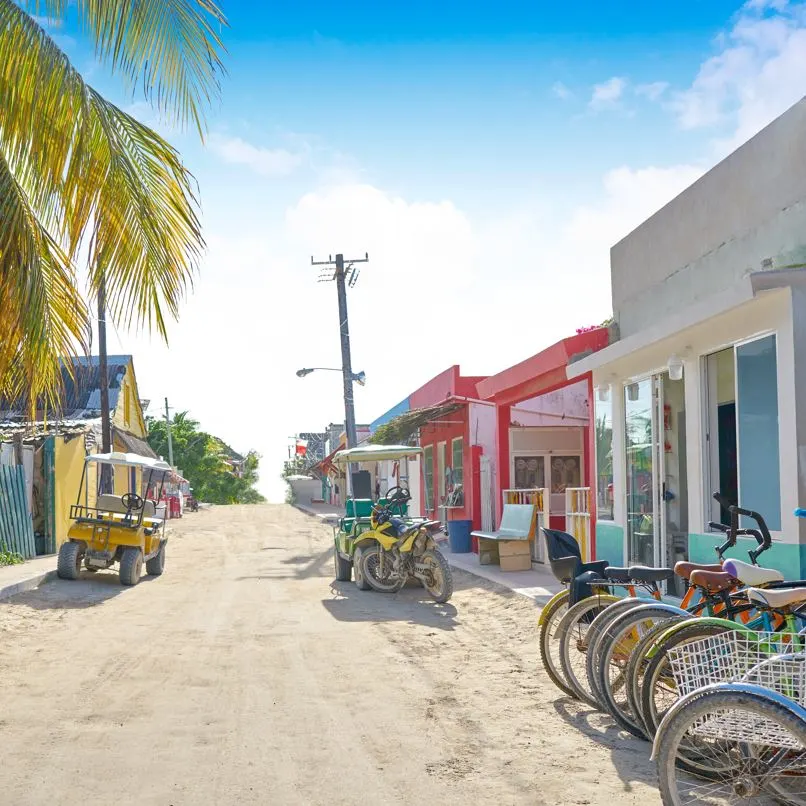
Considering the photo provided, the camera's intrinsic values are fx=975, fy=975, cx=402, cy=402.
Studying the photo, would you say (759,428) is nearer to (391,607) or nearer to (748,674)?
(748,674)

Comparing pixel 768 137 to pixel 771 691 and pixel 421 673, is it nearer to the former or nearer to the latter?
pixel 421 673

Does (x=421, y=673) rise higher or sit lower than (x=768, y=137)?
lower

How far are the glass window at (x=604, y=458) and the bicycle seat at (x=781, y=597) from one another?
25.4 ft

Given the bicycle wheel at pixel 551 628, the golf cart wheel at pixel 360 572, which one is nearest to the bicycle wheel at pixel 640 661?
the bicycle wheel at pixel 551 628

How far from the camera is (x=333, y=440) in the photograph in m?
73.3

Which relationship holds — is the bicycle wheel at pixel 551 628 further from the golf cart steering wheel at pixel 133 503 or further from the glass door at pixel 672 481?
the golf cart steering wheel at pixel 133 503

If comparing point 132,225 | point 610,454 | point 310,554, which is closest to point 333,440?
point 310,554

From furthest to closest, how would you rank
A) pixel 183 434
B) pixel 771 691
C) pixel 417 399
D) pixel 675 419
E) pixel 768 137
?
pixel 183 434 → pixel 417 399 → pixel 675 419 → pixel 768 137 → pixel 771 691

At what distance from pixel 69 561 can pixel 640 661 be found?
11.6 m

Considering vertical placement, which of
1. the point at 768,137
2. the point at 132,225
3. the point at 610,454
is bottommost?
the point at 610,454

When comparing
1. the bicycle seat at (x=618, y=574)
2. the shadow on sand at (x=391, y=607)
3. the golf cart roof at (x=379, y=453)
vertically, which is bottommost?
the shadow on sand at (x=391, y=607)

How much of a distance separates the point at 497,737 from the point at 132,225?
4579 millimetres

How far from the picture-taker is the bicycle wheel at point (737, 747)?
12.6 feet

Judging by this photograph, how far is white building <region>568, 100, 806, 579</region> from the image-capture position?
305 inches
